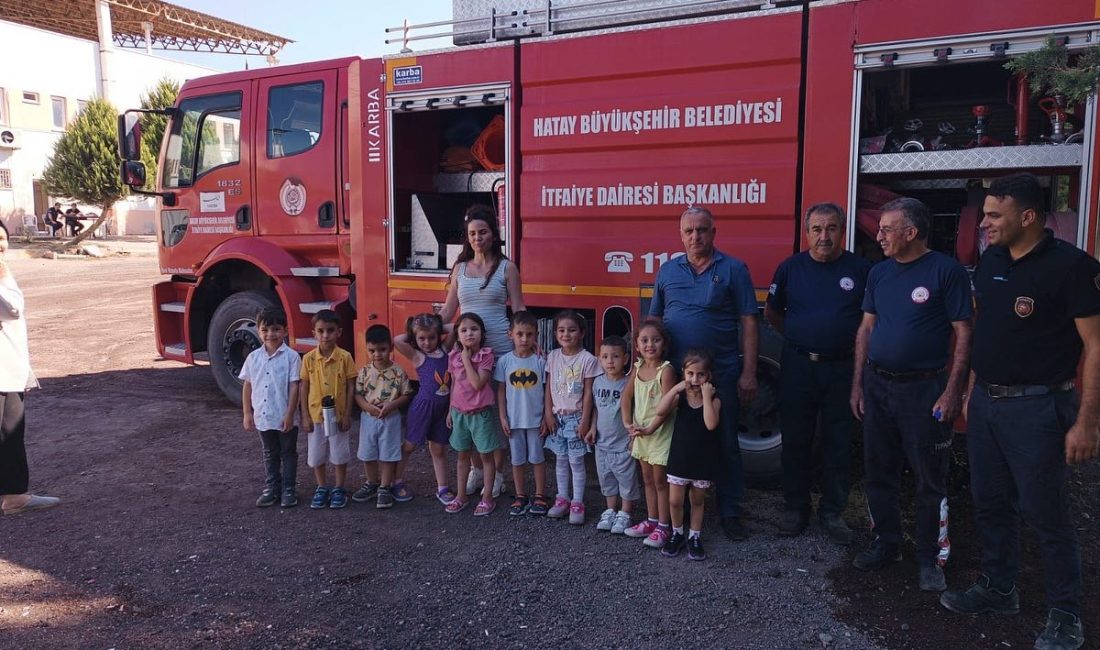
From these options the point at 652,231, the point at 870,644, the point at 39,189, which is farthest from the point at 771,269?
the point at 39,189

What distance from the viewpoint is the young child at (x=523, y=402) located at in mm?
4207

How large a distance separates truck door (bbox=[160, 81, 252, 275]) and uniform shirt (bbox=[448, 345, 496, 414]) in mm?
3280

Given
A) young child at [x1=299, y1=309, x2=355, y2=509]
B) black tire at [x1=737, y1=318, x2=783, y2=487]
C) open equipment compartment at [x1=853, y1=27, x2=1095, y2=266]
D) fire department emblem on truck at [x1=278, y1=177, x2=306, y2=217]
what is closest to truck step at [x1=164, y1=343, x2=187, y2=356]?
fire department emblem on truck at [x1=278, y1=177, x2=306, y2=217]

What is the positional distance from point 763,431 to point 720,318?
3.71ft

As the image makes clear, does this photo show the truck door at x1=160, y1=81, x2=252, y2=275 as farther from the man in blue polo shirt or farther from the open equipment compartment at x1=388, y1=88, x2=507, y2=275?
the man in blue polo shirt

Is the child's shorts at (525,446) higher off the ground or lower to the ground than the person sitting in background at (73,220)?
lower

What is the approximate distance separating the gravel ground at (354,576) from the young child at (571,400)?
0.96 feet

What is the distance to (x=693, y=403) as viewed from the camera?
3719 millimetres

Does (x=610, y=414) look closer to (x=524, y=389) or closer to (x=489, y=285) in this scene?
(x=524, y=389)

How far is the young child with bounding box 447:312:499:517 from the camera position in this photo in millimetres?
4230

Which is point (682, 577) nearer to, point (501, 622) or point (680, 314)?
point (501, 622)

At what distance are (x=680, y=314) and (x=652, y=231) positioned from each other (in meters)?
0.84

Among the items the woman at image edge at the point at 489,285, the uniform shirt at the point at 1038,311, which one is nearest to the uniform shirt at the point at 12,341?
the woman at image edge at the point at 489,285

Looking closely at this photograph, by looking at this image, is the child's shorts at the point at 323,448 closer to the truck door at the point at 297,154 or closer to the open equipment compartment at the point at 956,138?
the truck door at the point at 297,154
